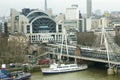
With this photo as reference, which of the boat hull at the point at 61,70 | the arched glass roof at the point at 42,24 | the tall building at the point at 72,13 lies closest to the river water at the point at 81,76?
the boat hull at the point at 61,70

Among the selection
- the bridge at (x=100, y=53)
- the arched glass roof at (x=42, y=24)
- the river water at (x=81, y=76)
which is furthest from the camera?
Answer: the arched glass roof at (x=42, y=24)

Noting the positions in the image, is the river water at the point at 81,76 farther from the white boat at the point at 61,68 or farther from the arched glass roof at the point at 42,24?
the arched glass roof at the point at 42,24

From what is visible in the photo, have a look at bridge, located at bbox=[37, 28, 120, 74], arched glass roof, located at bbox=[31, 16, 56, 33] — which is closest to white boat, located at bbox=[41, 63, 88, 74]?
bridge, located at bbox=[37, 28, 120, 74]

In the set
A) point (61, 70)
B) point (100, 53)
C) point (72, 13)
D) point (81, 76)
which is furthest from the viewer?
point (72, 13)

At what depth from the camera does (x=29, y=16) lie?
4662 centimetres

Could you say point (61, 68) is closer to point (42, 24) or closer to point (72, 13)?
point (42, 24)

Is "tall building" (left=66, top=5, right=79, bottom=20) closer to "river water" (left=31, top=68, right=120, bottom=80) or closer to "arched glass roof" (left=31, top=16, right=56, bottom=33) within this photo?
"arched glass roof" (left=31, top=16, right=56, bottom=33)

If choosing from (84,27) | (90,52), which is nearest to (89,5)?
(84,27)

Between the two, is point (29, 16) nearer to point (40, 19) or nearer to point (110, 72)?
point (40, 19)

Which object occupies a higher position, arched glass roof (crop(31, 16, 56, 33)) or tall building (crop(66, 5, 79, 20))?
tall building (crop(66, 5, 79, 20))

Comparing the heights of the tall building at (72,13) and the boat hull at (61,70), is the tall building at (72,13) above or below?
above

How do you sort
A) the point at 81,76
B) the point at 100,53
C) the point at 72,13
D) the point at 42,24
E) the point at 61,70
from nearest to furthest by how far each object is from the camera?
1. the point at 81,76
2. the point at 61,70
3. the point at 100,53
4. the point at 42,24
5. the point at 72,13

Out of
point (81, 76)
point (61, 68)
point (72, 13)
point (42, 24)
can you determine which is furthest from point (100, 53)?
point (72, 13)

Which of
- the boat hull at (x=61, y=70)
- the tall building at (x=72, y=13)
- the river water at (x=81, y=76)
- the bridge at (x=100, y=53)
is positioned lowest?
the river water at (x=81, y=76)
